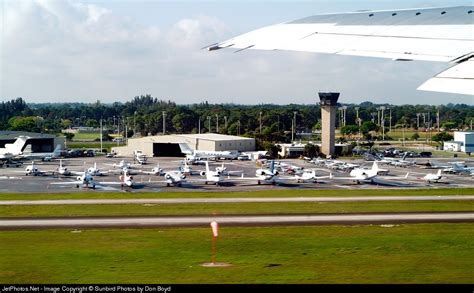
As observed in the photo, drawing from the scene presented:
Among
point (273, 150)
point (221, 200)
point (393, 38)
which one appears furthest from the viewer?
point (273, 150)

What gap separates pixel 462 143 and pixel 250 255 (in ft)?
442

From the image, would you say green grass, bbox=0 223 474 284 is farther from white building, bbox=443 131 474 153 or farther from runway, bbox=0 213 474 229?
white building, bbox=443 131 474 153

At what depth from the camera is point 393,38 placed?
1063cm

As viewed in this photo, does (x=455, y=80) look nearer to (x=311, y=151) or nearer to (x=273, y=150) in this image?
(x=311, y=151)

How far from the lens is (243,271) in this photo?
28.5 m

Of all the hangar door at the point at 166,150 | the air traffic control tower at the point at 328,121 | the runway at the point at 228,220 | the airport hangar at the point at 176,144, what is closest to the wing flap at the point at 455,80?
the runway at the point at 228,220

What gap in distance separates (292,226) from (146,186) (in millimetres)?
35910

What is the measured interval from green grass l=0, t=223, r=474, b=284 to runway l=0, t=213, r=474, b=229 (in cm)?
200

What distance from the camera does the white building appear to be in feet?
487

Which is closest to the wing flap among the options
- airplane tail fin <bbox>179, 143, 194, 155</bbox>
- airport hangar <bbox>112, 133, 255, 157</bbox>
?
airplane tail fin <bbox>179, 143, 194, 155</bbox>

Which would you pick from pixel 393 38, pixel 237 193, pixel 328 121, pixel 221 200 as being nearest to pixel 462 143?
pixel 328 121

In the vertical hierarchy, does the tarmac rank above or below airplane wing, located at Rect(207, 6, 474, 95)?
below

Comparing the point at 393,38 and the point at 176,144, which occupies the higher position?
the point at 393,38

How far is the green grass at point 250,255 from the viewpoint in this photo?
27422mm
